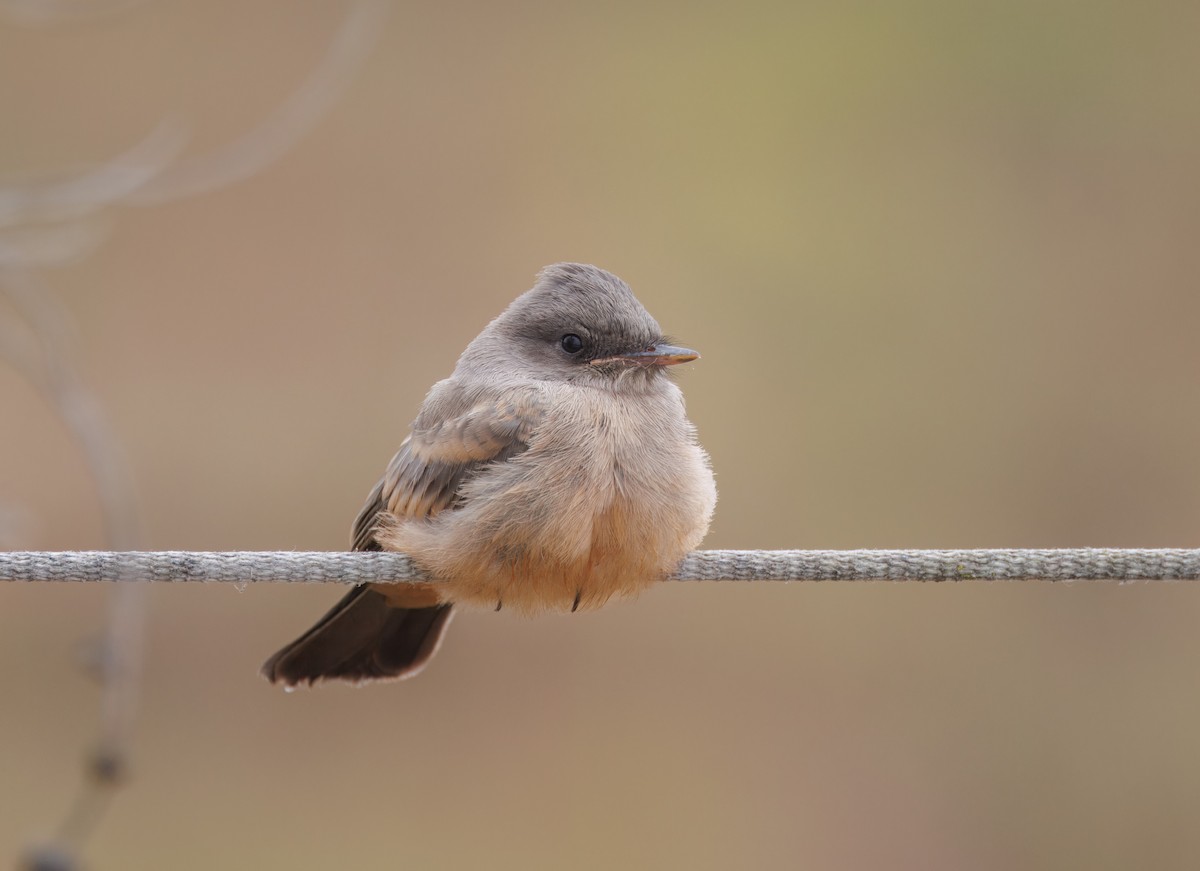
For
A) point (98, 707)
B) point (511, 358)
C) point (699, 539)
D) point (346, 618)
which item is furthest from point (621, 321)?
point (98, 707)

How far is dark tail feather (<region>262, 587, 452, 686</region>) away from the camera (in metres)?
3.22

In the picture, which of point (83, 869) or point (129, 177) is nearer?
point (83, 869)

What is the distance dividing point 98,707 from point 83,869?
2130mm

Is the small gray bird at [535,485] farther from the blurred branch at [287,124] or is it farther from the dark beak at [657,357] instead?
the blurred branch at [287,124]

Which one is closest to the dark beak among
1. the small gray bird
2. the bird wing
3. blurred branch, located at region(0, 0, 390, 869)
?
the small gray bird

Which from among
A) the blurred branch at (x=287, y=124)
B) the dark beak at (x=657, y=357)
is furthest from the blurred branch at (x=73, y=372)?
the dark beak at (x=657, y=357)

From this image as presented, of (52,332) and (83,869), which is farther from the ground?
(52,332)

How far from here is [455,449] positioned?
2.92 meters

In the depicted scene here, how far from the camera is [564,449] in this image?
2799mm

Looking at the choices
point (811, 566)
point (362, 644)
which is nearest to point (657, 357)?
point (811, 566)

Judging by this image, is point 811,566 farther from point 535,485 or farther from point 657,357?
point 657,357

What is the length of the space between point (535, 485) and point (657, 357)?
49 cm

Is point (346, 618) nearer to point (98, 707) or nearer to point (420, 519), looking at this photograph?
point (420, 519)

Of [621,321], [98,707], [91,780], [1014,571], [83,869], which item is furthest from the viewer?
[98,707]
